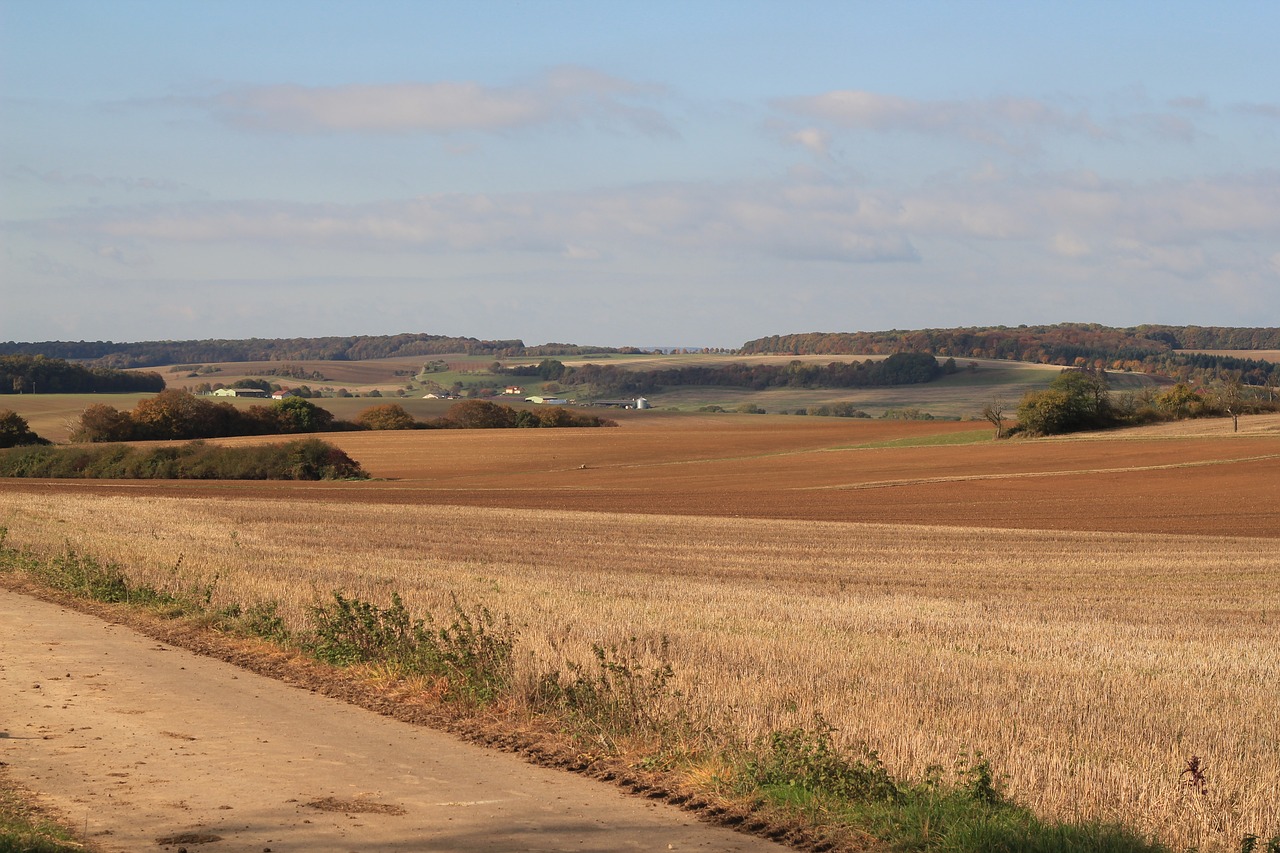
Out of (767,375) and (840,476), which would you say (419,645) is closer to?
(840,476)

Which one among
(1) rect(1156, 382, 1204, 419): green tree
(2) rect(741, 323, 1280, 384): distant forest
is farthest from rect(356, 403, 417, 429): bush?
(2) rect(741, 323, 1280, 384): distant forest

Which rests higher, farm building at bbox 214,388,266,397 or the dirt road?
farm building at bbox 214,388,266,397

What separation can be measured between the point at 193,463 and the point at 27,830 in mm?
67935

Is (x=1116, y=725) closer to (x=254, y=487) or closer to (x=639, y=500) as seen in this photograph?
(x=639, y=500)

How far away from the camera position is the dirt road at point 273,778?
7363 millimetres

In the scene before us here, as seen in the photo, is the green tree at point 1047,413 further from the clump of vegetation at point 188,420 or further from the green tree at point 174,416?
the green tree at point 174,416

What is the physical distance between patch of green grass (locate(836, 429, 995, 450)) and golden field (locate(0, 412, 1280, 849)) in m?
19.1

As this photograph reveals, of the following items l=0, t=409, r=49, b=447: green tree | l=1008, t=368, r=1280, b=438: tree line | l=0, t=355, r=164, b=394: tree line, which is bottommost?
l=0, t=409, r=49, b=447: green tree

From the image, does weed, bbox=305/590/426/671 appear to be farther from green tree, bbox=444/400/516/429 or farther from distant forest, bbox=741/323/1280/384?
distant forest, bbox=741/323/1280/384

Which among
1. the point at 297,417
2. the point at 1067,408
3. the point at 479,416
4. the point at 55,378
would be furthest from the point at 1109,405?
the point at 55,378

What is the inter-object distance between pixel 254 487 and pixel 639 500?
68.0 ft

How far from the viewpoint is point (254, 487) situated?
204ft

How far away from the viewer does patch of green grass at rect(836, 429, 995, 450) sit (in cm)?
8597

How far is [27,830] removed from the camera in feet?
23.1
